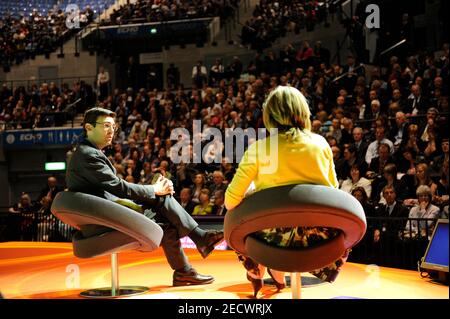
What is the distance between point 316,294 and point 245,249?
0.84m

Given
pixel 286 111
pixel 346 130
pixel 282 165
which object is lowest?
pixel 346 130

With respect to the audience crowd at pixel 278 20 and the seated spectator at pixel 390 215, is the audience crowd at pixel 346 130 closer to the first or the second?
the seated spectator at pixel 390 215

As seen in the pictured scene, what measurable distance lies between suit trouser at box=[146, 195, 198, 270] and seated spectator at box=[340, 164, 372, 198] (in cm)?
317

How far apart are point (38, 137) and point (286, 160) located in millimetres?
11715

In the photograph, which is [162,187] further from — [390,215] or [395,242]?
[390,215]

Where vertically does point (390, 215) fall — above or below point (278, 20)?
below

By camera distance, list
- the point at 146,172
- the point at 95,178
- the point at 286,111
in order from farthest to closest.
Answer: the point at 146,172, the point at 95,178, the point at 286,111

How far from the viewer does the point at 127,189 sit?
141 inches

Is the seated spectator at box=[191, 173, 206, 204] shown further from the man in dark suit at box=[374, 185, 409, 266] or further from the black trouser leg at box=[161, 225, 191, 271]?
the black trouser leg at box=[161, 225, 191, 271]

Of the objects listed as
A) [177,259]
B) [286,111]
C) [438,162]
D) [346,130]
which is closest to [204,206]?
[346,130]

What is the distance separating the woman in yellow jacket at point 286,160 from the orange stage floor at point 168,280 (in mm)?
806

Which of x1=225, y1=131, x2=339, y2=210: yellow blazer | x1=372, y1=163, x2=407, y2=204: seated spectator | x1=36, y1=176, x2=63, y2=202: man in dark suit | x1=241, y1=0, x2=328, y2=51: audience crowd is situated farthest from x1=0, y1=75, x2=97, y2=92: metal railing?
x1=225, y1=131, x2=339, y2=210: yellow blazer

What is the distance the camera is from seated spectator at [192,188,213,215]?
7109 millimetres

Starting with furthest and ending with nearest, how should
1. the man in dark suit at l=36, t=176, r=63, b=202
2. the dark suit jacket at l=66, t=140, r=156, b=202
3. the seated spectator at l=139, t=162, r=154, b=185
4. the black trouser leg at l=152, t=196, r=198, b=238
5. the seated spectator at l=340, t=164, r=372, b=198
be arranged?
the man in dark suit at l=36, t=176, r=63, b=202 < the seated spectator at l=139, t=162, r=154, b=185 < the seated spectator at l=340, t=164, r=372, b=198 < the black trouser leg at l=152, t=196, r=198, b=238 < the dark suit jacket at l=66, t=140, r=156, b=202
